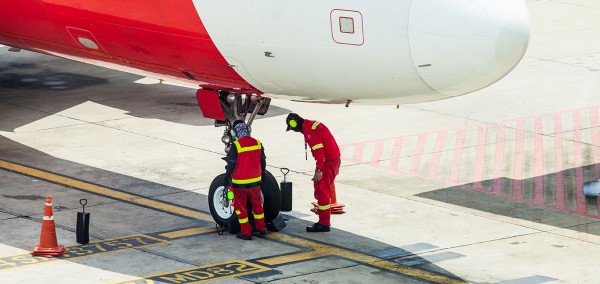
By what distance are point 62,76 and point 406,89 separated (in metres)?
14.7

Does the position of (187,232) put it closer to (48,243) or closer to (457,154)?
(48,243)

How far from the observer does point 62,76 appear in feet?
93.6

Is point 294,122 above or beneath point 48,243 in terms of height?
above

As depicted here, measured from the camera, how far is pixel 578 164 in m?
21.8

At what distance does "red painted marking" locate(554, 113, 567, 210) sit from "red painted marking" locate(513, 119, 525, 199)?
569 millimetres

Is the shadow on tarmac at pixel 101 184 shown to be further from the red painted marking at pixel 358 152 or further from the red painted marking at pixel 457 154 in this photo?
the red painted marking at pixel 457 154

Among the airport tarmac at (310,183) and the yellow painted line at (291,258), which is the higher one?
the airport tarmac at (310,183)

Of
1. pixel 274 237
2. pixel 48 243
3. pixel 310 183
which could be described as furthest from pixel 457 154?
pixel 48 243

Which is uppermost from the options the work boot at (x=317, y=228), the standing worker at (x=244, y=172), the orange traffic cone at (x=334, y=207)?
the standing worker at (x=244, y=172)

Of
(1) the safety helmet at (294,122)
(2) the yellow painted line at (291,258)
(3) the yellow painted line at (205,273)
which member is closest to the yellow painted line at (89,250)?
(3) the yellow painted line at (205,273)

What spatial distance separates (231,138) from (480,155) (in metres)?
6.17

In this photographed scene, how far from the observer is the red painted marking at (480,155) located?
68.3ft

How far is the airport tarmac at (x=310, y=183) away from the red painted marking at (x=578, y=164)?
46 mm

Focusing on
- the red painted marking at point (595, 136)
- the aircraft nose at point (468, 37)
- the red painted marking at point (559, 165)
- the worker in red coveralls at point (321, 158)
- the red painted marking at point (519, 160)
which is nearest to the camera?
the aircraft nose at point (468, 37)
